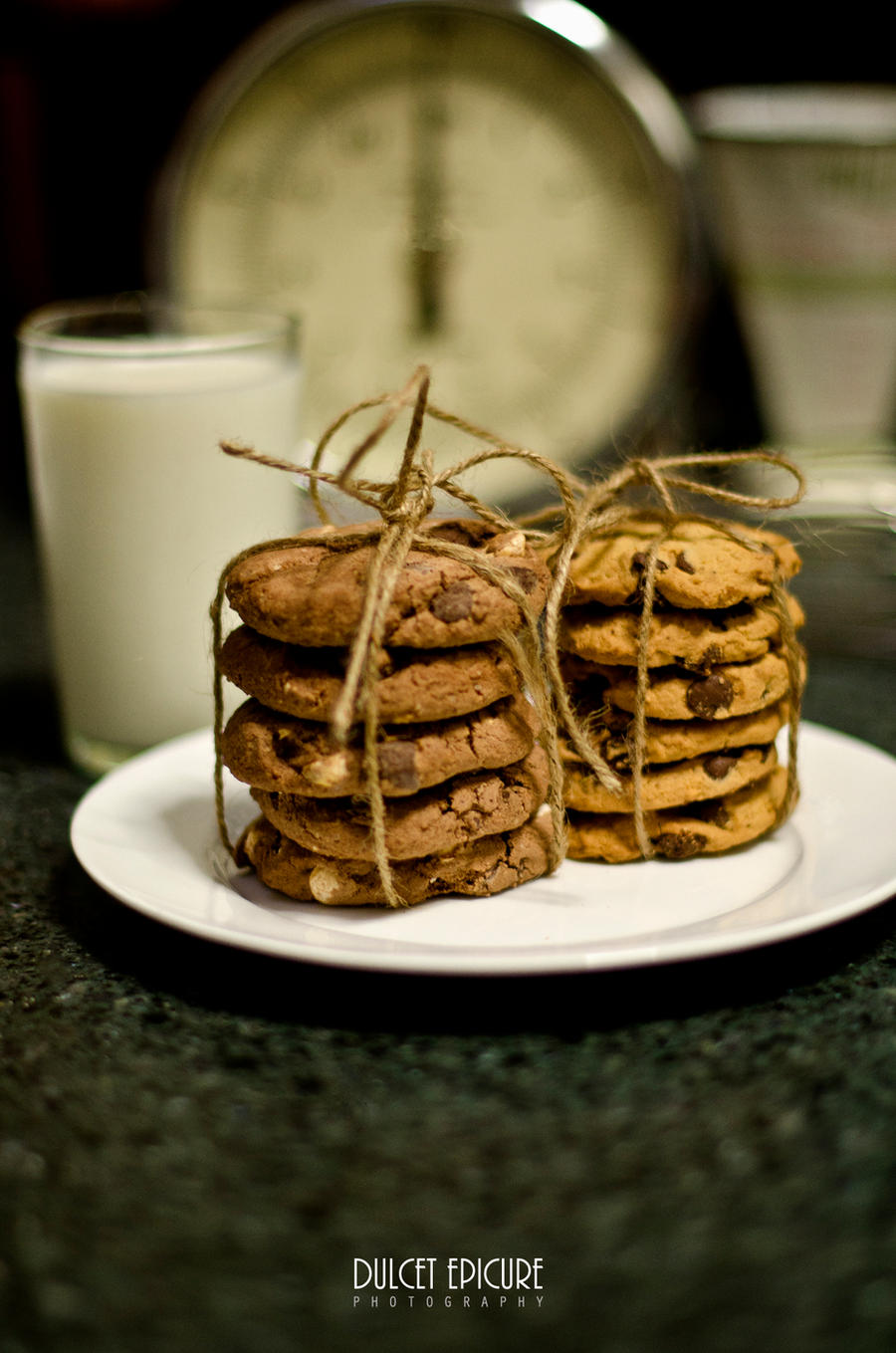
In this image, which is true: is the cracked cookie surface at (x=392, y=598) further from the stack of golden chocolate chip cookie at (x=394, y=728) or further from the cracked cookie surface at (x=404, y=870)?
the cracked cookie surface at (x=404, y=870)

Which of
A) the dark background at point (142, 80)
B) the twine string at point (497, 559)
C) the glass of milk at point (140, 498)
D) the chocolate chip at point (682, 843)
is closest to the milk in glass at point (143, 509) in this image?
the glass of milk at point (140, 498)

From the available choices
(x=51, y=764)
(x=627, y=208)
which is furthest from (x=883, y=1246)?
(x=627, y=208)

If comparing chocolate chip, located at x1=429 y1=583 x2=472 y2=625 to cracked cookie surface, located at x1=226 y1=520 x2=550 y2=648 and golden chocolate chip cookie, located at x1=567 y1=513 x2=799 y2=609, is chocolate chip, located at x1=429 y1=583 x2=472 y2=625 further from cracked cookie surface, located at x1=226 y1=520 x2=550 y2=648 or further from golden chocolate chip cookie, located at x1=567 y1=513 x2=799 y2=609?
golden chocolate chip cookie, located at x1=567 y1=513 x2=799 y2=609

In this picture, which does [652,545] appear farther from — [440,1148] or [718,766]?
[440,1148]

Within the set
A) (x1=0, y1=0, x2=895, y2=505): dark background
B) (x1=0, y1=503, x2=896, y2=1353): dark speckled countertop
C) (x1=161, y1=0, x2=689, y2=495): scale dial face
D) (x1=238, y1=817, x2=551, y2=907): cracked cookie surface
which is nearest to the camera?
(x1=0, y1=503, x2=896, y2=1353): dark speckled countertop

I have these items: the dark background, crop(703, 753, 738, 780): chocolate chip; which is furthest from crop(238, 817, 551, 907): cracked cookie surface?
the dark background

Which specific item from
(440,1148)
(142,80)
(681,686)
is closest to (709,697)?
(681,686)

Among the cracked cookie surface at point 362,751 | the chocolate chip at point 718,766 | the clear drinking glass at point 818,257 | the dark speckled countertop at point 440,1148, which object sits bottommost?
the dark speckled countertop at point 440,1148
